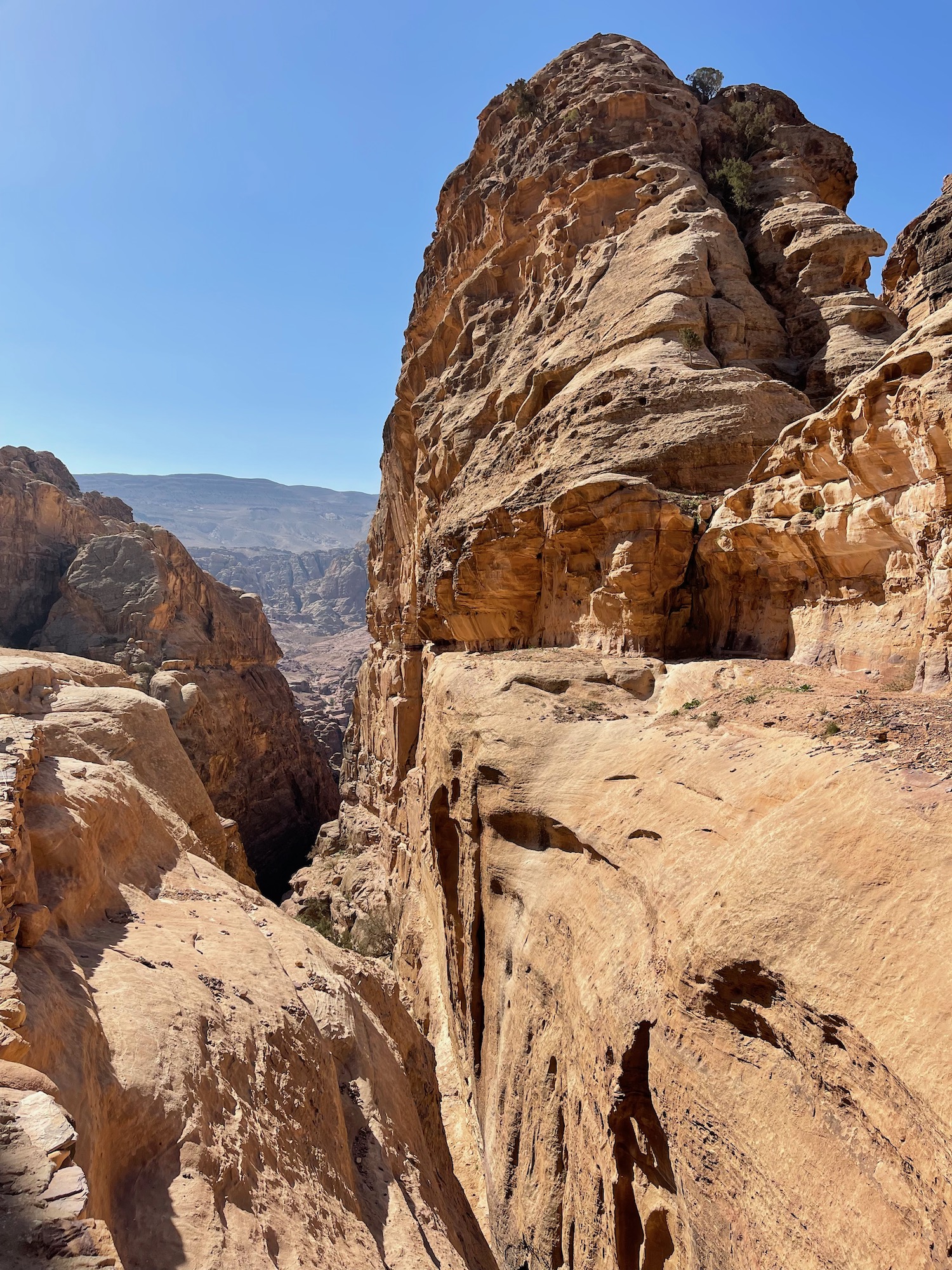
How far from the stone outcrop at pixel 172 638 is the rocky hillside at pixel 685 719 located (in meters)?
16.1

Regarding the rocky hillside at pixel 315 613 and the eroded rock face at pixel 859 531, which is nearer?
the eroded rock face at pixel 859 531

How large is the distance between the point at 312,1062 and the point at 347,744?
31.4m

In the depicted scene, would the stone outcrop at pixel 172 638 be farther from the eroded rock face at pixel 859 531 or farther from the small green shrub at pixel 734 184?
the small green shrub at pixel 734 184

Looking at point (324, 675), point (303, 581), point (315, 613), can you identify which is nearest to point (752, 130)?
point (324, 675)

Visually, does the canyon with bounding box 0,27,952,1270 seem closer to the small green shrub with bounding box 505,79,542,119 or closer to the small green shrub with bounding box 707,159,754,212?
the small green shrub with bounding box 707,159,754,212

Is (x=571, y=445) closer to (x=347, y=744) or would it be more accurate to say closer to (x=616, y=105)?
(x=616, y=105)

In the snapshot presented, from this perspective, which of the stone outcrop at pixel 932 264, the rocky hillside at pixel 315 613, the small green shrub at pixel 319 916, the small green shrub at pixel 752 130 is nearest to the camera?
the stone outcrop at pixel 932 264

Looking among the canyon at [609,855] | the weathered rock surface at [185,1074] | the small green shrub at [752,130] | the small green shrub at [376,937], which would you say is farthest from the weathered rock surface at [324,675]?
the small green shrub at [752,130]

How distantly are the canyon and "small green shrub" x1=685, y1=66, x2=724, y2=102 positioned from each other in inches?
254

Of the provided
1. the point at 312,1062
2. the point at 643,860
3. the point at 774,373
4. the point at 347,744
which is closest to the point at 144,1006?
the point at 312,1062

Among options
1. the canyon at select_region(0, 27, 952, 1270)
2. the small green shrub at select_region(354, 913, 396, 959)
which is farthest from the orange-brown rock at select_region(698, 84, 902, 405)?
the small green shrub at select_region(354, 913, 396, 959)

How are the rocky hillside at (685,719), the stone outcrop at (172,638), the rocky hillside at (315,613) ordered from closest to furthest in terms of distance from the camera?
the rocky hillside at (685,719) → the stone outcrop at (172,638) → the rocky hillside at (315,613)

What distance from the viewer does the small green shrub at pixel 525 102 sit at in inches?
942

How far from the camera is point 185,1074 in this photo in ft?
14.4
